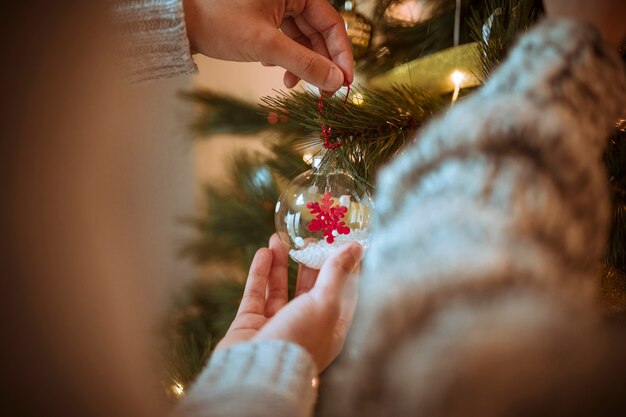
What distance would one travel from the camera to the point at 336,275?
1.08 feet

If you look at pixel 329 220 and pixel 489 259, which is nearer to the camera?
pixel 489 259

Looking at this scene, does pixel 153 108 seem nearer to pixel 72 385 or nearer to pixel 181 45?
pixel 181 45

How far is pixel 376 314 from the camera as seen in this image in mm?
161

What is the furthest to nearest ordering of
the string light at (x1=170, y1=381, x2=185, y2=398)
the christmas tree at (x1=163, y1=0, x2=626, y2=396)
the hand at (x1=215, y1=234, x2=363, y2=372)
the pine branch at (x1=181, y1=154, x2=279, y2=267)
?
the pine branch at (x1=181, y1=154, x2=279, y2=267), the string light at (x1=170, y1=381, x2=185, y2=398), the christmas tree at (x1=163, y1=0, x2=626, y2=396), the hand at (x1=215, y1=234, x2=363, y2=372)

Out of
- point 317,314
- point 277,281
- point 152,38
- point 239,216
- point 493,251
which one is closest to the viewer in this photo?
point 493,251

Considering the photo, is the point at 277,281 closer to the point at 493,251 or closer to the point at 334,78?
the point at 334,78

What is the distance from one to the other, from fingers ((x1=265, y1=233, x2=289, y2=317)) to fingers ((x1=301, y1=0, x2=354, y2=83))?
20 centimetres

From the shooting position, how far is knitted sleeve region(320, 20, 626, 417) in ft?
0.49

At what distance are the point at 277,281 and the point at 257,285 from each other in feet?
0.14

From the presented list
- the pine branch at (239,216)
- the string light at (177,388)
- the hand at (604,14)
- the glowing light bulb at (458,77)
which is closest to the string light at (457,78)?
the glowing light bulb at (458,77)

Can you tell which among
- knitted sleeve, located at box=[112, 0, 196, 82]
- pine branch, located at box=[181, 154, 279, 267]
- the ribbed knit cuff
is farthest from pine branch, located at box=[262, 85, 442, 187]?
pine branch, located at box=[181, 154, 279, 267]

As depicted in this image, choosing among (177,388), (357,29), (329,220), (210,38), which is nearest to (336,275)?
(329,220)

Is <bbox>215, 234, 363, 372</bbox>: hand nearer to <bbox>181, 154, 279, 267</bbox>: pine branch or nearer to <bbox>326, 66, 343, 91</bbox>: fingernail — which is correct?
<bbox>326, 66, 343, 91</bbox>: fingernail

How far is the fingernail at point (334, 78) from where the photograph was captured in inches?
17.4
